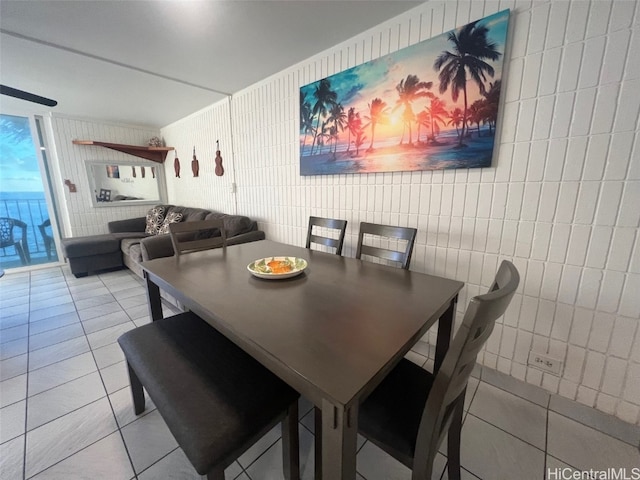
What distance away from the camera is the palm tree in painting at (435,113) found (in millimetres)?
1565

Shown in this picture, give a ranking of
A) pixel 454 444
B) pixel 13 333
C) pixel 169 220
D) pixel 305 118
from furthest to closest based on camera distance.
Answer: pixel 169 220, pixel 305 118, pixel 13 333, pixel 454 444

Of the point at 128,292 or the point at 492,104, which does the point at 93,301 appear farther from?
the point at 492,104

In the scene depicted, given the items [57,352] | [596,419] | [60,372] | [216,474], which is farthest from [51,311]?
[596,419]

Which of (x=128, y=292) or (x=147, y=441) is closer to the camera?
(x=147, y=441)

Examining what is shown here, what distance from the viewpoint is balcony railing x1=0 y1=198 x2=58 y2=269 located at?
12.0 ft

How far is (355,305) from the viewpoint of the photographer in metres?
1.01

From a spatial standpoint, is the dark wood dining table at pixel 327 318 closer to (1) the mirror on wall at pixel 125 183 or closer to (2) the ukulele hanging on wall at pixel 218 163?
(2) the ukulele hanging on wall at pixel 218 163

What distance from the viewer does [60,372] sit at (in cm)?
172

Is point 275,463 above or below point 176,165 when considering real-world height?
below

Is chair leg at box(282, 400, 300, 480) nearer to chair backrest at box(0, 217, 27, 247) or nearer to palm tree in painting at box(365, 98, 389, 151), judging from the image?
palm tree in painting at box(365, 98, 389, 151)

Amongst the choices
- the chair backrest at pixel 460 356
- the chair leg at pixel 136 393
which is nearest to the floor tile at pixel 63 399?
the chair leg at pixel 136 393

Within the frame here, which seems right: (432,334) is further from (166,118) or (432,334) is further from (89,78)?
(166,118)

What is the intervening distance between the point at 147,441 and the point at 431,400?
139 cm

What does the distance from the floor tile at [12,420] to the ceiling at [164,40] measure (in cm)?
236
